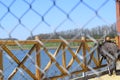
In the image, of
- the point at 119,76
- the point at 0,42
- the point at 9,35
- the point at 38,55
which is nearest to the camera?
the point at 9,35

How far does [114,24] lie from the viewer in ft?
7.73

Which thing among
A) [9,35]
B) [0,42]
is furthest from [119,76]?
[9,35]

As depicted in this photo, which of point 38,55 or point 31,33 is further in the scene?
point 38,55

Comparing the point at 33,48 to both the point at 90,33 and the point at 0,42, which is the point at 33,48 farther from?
the point at 90,33

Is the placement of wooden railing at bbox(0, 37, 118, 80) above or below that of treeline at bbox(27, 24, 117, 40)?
below

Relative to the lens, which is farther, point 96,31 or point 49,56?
point 49,56

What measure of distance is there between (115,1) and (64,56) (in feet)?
15.2

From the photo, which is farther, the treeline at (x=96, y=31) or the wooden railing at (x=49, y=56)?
the wooden railing at (x=49, y=56)

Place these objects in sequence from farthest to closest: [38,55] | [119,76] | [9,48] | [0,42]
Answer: [119,76]
[38,55]
[9,48]
[0,42]

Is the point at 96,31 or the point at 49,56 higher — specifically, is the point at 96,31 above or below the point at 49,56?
above

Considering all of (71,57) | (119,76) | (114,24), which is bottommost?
(119,76)

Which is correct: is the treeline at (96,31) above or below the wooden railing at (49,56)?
above

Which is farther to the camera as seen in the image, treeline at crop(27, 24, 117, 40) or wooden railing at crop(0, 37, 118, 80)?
wooden railing at crop(0, 37, 118, 80)

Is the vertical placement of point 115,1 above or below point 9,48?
above
